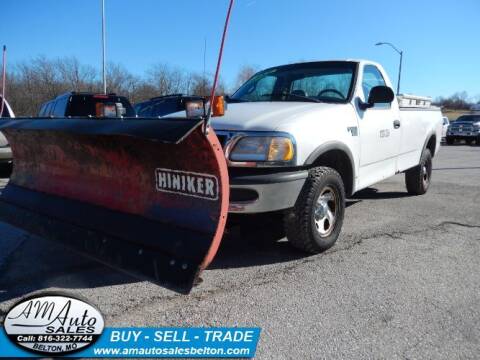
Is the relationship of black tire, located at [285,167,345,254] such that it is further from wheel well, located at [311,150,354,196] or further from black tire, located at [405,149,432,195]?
black tire, located at [405,149,432,195]

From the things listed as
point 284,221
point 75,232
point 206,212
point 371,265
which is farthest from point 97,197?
point 371,265

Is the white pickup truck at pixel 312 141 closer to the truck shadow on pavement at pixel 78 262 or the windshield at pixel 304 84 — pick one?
the windshield at pixel 304 84

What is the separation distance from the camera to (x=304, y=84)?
15.7ft

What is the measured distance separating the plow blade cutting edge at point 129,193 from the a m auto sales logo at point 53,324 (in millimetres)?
436

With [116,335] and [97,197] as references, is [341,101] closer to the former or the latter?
[97,197]

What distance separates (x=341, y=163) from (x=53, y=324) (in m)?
2.91

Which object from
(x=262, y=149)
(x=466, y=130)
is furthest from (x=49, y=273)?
(x=466, y=130)

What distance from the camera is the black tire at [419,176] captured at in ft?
21.5

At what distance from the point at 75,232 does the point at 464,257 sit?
333cm

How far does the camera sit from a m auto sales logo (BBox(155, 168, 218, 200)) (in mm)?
2654

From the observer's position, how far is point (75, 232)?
3184 mm

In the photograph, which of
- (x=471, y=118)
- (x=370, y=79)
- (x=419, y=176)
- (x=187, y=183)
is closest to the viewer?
(x=187, y=183)

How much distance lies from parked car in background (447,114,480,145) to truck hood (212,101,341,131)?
2405cm

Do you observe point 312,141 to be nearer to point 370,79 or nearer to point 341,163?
point 341,163
